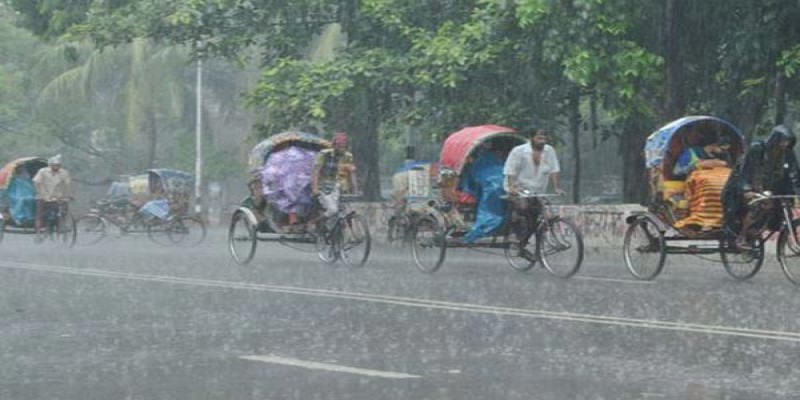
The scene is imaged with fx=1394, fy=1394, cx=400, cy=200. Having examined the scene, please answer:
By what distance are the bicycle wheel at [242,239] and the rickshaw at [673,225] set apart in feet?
17.9

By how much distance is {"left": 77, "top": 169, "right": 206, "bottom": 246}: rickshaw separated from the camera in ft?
89.5

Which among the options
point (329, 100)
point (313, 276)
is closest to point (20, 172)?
point (329, 100)

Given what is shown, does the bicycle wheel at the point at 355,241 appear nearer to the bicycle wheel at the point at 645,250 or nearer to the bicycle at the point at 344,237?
the bicycle at the point at 344,237

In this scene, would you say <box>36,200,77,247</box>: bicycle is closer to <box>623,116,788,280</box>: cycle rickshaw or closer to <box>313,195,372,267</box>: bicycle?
<box>313,195,372,267</box>: bicycle

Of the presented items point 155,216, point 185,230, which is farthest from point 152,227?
point 185,230

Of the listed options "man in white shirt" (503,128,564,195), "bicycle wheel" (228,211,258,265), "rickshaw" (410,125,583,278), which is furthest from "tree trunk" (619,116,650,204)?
"man in white shirt" (503,128,564,195)

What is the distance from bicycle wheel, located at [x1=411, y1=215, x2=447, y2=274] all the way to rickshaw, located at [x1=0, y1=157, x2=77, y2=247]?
33.1ft

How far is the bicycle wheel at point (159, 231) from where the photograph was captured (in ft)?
90.9

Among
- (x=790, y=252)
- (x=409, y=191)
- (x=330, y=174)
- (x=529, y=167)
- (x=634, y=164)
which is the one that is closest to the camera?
(x=790, y=252)

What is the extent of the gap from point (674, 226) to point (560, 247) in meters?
1.23

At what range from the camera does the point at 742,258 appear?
14523mm

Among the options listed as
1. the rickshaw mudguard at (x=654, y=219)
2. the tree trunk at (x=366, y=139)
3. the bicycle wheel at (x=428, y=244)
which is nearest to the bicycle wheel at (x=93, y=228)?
the tree trunk at (x=366, y=139)

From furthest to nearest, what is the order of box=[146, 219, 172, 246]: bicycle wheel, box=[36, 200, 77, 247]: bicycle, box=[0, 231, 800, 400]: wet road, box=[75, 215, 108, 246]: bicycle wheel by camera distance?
box=[146, 219, 172, 246]: bicycle wheel
box=[75, 215, 108, 246]: bicycle wheel
box=[36, 200, 77, 247]: bicycle
box=[0, 231, 800, 400]: wet road

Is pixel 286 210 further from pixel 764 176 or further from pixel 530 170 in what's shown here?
pixel 764 176
